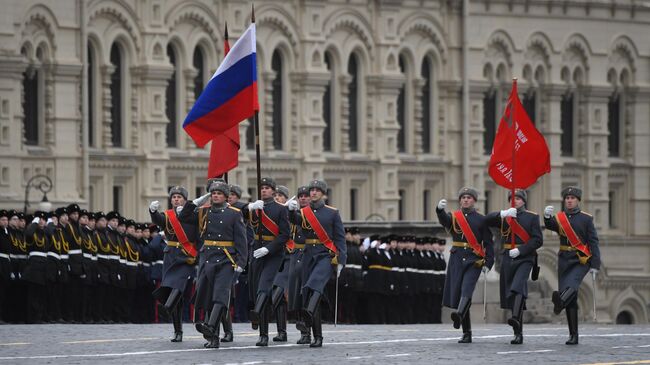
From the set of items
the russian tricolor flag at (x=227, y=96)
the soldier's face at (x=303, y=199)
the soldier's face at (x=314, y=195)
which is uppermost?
the russian tricolor flag at (x=227, y=96)

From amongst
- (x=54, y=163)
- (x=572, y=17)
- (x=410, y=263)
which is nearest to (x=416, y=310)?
(x=410, y=263)

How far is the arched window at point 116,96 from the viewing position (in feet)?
186

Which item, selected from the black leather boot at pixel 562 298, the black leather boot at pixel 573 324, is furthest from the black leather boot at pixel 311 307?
the black leather boot at pixel 573 324

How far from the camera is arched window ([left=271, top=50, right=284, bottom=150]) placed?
61000 mm

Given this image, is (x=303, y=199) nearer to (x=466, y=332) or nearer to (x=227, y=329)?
(x=227, y=329)

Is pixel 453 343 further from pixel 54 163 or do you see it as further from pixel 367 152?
pixel 367 152

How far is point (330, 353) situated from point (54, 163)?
1007 inches

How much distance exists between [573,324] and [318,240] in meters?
3.44

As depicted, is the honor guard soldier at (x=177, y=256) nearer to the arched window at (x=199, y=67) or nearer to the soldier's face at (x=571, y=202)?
the soldier's face at (x=571, y=202)

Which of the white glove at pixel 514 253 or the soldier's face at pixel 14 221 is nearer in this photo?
the white glove at pixel 514 253

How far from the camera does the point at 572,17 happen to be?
6856 centimetres

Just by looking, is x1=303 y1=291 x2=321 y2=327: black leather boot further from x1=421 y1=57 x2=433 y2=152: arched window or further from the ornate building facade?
x1=421 y1=57 x2=433 y2=152: arched window

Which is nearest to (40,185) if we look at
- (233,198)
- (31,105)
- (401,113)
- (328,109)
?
(31,105)

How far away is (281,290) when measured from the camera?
30969 mm
